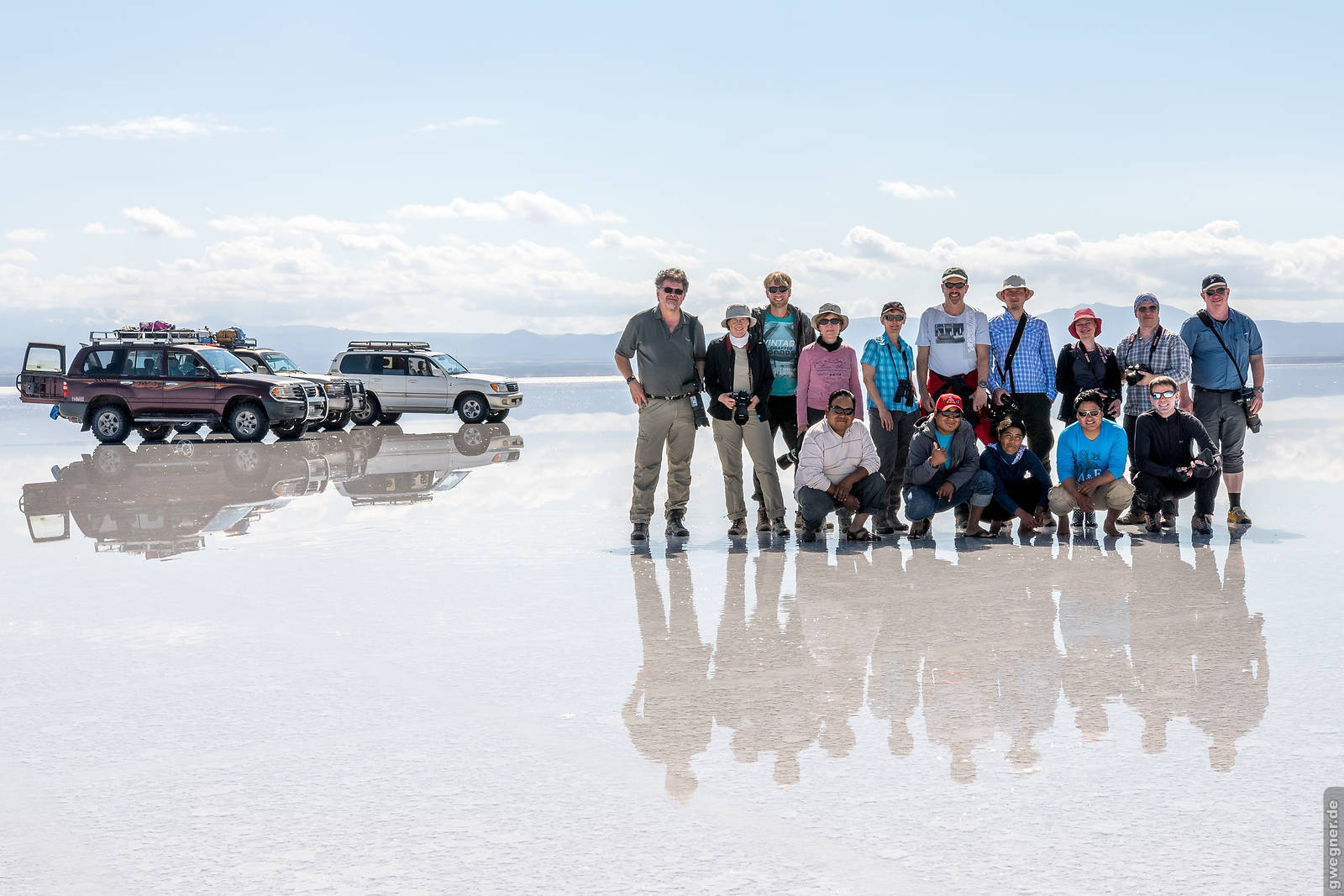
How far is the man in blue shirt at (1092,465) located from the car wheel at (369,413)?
22131 mm

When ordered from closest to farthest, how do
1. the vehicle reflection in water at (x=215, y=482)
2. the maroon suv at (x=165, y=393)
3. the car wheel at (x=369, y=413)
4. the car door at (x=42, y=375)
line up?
the vehicle reflection in water at (x=215, y=482) → the maroon suv at (x=165, y=393) → the car door at (x=42, y=375) → the car wheel at (x=369, y=413)

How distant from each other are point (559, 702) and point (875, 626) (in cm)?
226

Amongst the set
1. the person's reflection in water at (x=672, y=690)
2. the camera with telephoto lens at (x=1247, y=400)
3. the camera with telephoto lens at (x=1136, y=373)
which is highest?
the camera with telephoto lens at (x=1136, y=373)

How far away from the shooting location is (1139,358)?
429 inches

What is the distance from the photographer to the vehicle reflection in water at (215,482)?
460 inches

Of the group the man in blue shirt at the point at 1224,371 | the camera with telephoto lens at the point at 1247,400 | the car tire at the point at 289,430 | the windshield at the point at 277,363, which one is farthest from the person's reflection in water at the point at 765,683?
the windshield at the point at 277,363

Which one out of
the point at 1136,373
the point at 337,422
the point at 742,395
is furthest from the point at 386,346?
A: the point at 1136,373

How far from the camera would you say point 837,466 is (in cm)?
1012

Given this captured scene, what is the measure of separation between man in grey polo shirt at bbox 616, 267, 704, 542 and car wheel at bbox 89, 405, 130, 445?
54.8ft

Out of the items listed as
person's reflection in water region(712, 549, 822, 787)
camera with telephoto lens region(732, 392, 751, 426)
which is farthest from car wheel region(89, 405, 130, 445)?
person's reflection in water region(712, 549, 822, 787)

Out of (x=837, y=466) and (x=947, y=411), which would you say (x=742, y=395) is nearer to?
(x=837, y=466)

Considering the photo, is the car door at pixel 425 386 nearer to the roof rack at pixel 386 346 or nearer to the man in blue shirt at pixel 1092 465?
the roof rack at pixel 386 346

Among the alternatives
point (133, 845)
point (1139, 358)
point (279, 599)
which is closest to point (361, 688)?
point (133, 845)

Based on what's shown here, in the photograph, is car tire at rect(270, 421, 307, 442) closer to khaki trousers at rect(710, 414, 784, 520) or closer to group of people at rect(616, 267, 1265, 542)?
group of people at rect(616, 267, 1265, 542)
